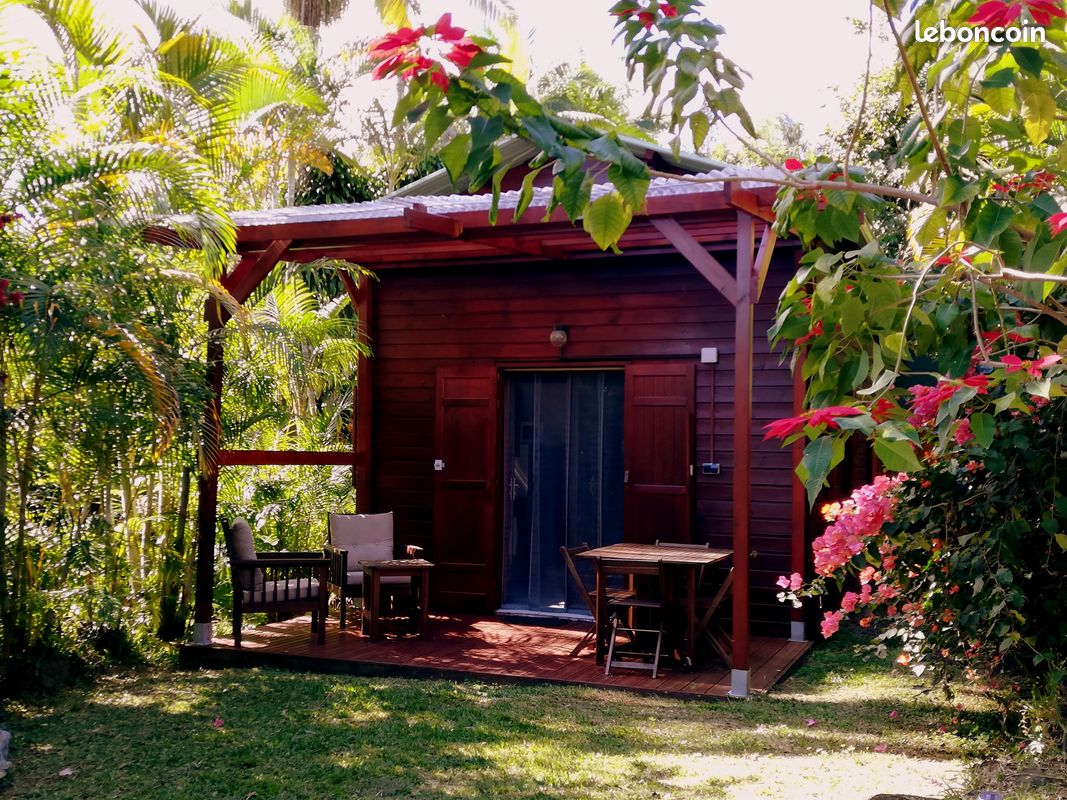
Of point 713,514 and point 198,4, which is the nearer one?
point 713,514

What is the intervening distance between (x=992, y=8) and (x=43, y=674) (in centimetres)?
605

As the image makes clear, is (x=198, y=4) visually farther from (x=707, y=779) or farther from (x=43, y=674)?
(x=707, y=779)

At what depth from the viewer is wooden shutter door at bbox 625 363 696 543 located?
28.0ft

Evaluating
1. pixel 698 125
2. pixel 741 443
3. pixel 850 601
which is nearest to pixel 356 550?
pixel 741 443

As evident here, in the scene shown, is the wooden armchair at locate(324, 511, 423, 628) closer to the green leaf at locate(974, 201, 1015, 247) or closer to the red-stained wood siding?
the red-stained wood siding

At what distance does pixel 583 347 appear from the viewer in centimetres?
898

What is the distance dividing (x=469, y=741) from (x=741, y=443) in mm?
2276

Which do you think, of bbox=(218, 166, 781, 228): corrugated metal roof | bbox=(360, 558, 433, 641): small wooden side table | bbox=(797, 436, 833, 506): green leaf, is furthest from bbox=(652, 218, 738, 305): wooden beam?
bbox=(797, 436, 833, 506): green leaf

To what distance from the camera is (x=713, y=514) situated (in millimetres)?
8539

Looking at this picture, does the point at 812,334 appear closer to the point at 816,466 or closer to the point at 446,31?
the point at 816,466

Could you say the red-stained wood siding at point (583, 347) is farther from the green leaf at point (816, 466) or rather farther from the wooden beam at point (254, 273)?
the green leaf at point (816, 466)

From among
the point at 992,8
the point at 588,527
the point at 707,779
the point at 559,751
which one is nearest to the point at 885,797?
the point at 707,779

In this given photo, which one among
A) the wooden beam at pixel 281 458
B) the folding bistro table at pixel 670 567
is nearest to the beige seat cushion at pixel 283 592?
the wooden beam at pixel 281 458

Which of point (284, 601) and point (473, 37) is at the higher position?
point (473, 37)
